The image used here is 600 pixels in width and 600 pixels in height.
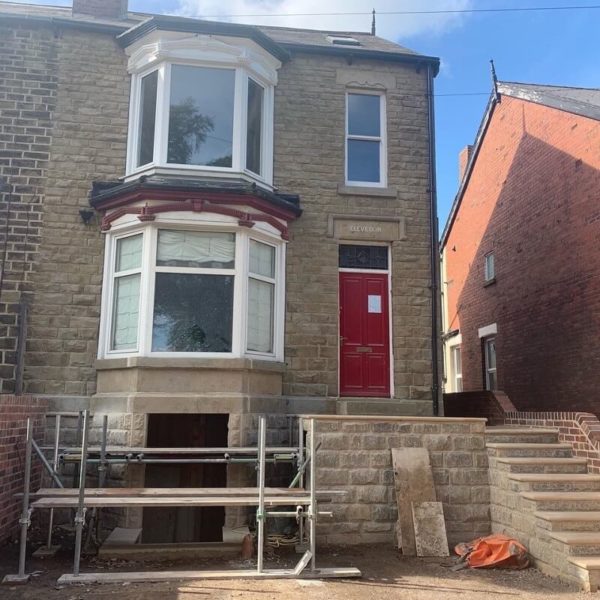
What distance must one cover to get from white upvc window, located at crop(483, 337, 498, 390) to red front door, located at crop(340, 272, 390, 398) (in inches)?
251

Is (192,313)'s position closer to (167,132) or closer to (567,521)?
(167,132)

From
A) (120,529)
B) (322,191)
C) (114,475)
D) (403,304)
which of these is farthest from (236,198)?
(120,529)

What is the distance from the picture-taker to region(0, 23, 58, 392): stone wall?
360 inches

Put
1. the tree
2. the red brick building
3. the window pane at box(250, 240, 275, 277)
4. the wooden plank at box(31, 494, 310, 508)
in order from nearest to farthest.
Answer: the wooden plank at box(31, 494, 310, 508), the window pane at box(250, 240, 275, 277), the tree, the red brick building

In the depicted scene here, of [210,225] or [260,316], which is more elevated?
[210,225]

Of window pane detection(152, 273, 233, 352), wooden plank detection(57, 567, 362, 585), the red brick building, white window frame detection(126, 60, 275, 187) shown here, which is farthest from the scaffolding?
the red brick building

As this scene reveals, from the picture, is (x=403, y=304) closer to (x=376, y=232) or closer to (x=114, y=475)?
(x=376, y=232)

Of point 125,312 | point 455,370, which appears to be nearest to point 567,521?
point 125,312

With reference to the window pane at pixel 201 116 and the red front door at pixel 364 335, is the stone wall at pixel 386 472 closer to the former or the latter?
the red front door at pixel 364 335

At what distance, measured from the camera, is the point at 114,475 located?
27.5 ft

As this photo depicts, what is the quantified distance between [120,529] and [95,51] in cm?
745

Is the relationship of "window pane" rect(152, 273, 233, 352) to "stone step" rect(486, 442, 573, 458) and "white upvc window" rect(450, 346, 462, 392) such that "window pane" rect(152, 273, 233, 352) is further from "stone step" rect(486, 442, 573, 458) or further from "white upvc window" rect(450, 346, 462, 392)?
"white upvc window" rect(450, 346, 462, 392)

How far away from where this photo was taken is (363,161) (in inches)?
418

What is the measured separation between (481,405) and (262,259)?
17.0 feet
